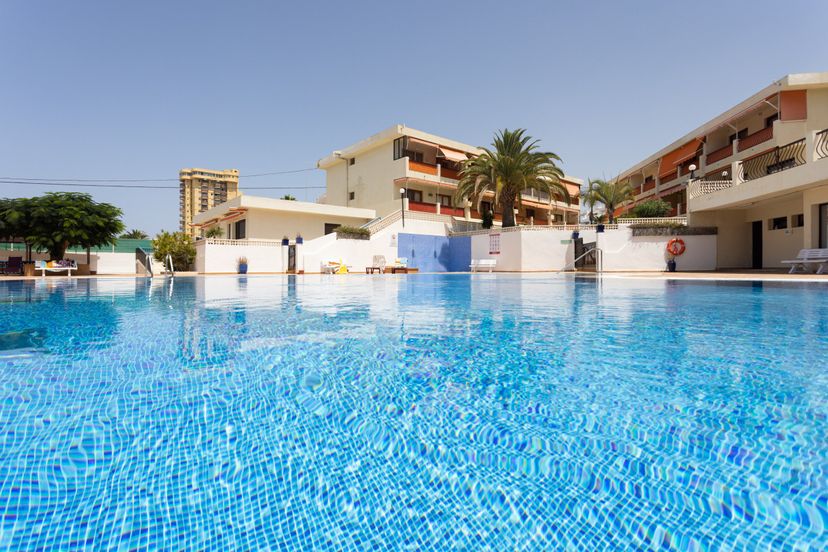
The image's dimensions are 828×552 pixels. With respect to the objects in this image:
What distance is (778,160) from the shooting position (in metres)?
19.6

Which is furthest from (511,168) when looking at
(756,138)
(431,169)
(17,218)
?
(17,218)

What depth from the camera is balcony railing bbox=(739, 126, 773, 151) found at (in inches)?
909

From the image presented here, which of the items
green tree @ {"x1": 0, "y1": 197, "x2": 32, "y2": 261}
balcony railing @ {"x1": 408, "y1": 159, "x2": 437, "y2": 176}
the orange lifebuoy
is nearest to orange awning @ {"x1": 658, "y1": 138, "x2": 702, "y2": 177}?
the orange lifebuoy

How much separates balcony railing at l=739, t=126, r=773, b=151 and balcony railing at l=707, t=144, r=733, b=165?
1.11 metres

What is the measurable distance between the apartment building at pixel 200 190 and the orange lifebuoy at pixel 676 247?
111895mm

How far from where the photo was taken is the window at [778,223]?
1942cm

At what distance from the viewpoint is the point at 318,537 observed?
1357mm

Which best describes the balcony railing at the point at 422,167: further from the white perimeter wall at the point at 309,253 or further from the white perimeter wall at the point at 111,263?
the white perimeter wall at the point at 111,263

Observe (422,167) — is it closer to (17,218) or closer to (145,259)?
(145,259)

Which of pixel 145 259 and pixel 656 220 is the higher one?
pixel 656 220

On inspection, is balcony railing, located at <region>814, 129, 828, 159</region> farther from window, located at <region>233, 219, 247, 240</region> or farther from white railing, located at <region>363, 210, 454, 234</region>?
window, located at <region>233, 219, 247, 240</region>

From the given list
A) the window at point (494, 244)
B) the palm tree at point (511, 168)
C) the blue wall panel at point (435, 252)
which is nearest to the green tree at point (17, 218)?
the blue wall panel at point (435, 252)

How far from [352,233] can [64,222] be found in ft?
54.0

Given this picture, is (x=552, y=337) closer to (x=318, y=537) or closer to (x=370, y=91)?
(x=318, y=537)
